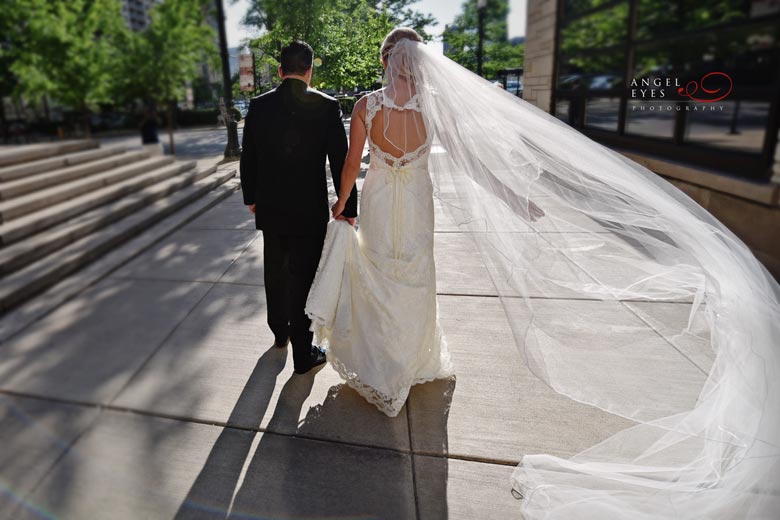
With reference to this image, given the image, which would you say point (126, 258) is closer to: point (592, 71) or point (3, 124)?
point (3, 124)

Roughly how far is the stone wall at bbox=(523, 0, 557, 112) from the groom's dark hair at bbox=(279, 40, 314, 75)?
8.40 metres

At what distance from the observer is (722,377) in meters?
2.27

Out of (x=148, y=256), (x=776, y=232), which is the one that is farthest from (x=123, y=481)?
(x=776, y=232)

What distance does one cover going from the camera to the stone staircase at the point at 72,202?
16.3 ft

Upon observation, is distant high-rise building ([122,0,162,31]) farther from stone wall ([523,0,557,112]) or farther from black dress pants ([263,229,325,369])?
black dress pants ([263,229,325,369])

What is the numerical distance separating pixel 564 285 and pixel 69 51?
801 cm

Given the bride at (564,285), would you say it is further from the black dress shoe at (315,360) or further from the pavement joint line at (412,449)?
the black dress shoe at (315,360)

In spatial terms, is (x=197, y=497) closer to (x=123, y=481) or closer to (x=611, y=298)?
(x=123, y=481)

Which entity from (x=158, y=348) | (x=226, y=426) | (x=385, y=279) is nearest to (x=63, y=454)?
(x=226, y=426)

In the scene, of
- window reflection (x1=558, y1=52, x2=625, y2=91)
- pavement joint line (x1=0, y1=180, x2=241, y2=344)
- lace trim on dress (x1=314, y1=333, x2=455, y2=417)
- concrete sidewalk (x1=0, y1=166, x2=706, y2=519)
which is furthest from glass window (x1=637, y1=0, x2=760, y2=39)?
pavement joint line (x1=0, y1=180, x2=241, y2=344)

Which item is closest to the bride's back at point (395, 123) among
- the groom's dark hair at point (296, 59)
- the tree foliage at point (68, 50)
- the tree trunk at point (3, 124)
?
the groom's dark hair at point (296, 59)

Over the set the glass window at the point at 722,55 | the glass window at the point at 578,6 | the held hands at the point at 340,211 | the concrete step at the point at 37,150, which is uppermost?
the glass window at the point at 578,6

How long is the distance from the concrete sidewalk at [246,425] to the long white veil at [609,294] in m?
0.13

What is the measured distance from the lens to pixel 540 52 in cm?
1052
